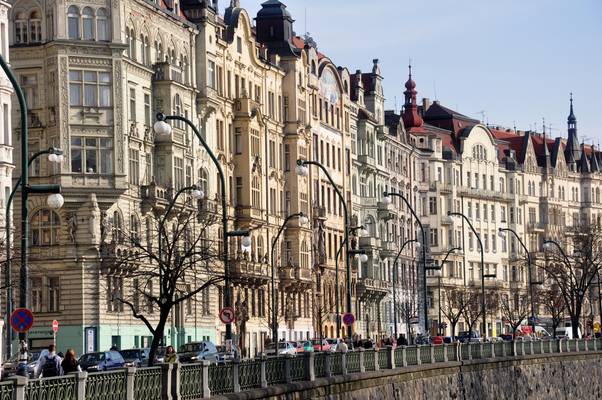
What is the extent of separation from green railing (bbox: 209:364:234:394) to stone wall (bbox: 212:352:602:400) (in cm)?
41

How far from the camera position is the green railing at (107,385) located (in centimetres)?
3272

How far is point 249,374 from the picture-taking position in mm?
44156

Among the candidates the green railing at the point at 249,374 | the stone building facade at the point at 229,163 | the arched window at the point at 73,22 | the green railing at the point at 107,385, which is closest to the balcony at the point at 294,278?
the stone building facade at the point at 229,163

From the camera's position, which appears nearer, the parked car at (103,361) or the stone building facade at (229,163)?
the parked car at (103,361)

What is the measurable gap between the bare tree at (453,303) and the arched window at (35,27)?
6607 centimetres

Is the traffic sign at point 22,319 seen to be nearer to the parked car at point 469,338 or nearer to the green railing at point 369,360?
the green railing at point 369,360

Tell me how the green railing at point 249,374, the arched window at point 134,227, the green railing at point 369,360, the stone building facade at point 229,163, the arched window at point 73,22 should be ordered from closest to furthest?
the green railing at point 249,374 → the green railing at point 369,360 → the stone building facade at point 229,163 → the arched window at point 73,22 → the arched window at point 134,227

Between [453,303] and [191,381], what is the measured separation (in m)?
113

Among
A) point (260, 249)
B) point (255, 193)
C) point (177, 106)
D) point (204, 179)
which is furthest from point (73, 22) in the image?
point (260, 249)

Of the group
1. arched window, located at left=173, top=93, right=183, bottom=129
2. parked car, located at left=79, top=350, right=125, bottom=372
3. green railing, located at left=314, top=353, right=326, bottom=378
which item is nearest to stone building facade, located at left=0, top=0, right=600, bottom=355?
arched window, located at left=173, top=93, right=183, bottom=129

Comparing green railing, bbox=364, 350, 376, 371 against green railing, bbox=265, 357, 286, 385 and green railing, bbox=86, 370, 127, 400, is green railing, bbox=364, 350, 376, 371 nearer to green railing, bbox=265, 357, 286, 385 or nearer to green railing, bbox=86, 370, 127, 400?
green railing, bbox=265, 357, 286, 385

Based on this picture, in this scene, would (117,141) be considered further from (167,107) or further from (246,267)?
(246,267)

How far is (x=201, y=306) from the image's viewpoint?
9519 centimetres

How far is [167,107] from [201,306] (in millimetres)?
10970
